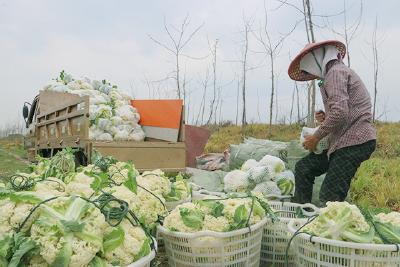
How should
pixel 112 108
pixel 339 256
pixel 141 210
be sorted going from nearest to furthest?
pixel 339 256 < pixel 141 210 < pixel 112 108

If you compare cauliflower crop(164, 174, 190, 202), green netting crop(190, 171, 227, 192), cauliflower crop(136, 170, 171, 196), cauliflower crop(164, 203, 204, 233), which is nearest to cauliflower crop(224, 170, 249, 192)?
cauliflower crop(164, 174, 190, 202)

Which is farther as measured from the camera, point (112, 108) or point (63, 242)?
point (112, 108)

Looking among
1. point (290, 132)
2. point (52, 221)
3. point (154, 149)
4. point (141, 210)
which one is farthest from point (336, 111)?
point (290, 132)

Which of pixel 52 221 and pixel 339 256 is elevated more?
pixel 52 221

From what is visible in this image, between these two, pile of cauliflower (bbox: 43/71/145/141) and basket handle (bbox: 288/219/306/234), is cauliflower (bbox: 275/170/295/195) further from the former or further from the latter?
pile of cauliflower (bbox: 43/71/145/141)

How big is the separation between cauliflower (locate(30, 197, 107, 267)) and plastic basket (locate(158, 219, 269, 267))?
0.63 m

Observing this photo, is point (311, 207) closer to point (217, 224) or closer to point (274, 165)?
point (217, 224)

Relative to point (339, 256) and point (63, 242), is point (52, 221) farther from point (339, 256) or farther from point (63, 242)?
point (339, 256)

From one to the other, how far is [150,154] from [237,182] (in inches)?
84.5

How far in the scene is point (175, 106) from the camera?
6.30 meters

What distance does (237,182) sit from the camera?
14.3 feet

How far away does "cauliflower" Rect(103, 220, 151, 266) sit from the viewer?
1.77m

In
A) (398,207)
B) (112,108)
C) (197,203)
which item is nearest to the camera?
(197,203)

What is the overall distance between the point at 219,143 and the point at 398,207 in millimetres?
7910
